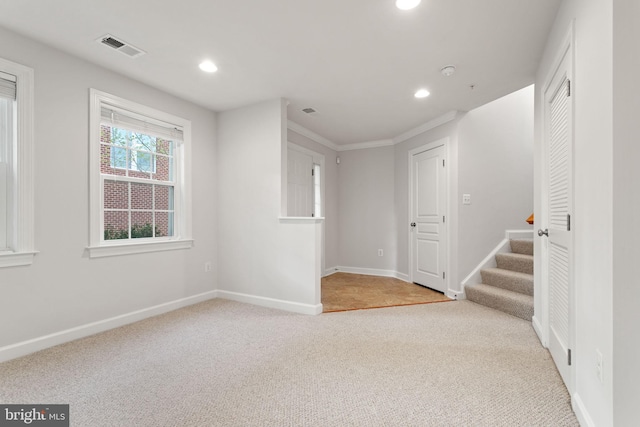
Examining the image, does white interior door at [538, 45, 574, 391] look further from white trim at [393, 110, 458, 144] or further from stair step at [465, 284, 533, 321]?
white trim at [393, 110, 458, 144]

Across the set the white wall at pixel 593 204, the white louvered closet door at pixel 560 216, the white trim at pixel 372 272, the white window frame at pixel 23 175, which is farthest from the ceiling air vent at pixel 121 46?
the white trim at pixel 372 272

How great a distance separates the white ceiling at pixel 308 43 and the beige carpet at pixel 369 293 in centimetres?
244

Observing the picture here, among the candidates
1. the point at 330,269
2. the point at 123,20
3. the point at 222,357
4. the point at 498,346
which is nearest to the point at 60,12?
the point at 123,20

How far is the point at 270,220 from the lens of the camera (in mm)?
3684

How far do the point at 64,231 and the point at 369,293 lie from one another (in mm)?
3458

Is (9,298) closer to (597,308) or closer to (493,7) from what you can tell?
(597,308)

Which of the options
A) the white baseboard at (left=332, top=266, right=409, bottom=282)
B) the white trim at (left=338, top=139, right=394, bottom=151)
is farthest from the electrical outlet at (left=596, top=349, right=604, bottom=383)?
the white trim at (left=338, top=139, right=394, bottom=151)

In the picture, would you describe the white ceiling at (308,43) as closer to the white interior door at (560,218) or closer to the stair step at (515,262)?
the white interior door at (560,218)

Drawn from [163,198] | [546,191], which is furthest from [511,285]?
[163,198]

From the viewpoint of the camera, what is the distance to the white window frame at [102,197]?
9.23ft

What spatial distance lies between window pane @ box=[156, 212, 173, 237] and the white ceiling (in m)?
1.37

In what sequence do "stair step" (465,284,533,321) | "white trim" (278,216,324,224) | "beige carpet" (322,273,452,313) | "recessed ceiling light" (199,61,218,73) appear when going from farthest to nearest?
"beige carpet" (322,273,452,313) → "white trim" (278,216,324,224) → "stair step" (465,284,533,321) → "recessed ceiling light" (199,61,218,73)

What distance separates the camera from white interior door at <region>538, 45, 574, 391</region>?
186cm

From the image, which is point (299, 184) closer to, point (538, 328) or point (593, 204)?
point (538, 328)
